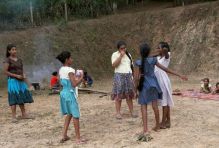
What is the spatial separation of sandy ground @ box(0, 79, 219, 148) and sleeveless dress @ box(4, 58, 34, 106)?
45 cm

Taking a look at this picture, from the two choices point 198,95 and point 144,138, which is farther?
point 198,95

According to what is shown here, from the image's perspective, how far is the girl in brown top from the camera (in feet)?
30.7

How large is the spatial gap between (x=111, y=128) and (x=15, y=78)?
92.4 inches

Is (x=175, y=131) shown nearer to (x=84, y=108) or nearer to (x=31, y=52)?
(x=84, y=108)

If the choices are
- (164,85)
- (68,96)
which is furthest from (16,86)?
(164,85)

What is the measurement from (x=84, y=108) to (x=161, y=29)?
37.9 ft

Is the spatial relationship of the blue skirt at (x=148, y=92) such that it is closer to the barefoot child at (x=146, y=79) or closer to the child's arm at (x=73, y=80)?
the barefoot child at (x=146, y=79)

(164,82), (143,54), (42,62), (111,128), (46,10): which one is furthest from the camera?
(46,10)

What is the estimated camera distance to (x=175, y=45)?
68.5 ft

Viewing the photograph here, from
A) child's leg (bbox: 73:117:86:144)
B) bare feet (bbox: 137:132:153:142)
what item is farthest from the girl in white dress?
child's leg (bbox: 73:117:86:144)

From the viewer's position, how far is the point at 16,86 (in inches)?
376

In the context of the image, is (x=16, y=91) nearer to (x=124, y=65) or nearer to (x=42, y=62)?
(x=124, y=65)

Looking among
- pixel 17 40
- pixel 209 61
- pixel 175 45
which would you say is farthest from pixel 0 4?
pixel 209 61

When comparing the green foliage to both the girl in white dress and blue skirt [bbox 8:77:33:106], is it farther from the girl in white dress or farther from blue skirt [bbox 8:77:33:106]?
the girl in white dress
